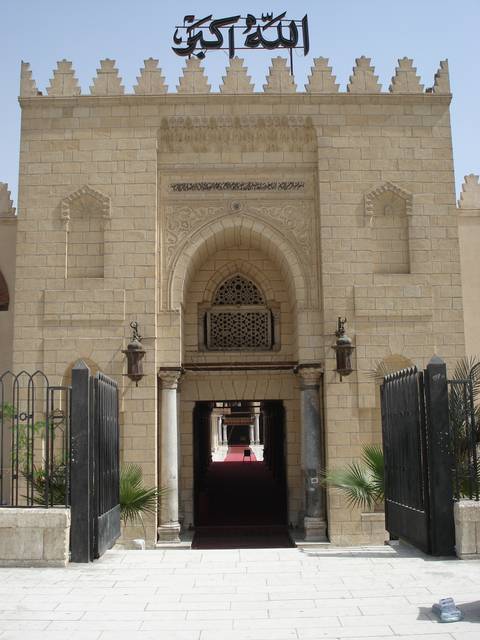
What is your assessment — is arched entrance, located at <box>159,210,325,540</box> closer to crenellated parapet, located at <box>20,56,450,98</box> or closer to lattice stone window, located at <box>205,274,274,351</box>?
lattice stone window, located at <box>205,274,274,351</box>

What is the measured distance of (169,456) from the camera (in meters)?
12.9

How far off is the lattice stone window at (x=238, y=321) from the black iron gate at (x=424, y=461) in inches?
250

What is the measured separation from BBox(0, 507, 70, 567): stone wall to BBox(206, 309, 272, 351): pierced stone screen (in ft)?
25.1

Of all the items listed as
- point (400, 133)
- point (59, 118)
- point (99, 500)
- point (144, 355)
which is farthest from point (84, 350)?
point (400, 133)

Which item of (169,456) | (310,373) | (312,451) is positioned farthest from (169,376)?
(312,451)

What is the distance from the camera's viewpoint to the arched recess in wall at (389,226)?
43.4 ft

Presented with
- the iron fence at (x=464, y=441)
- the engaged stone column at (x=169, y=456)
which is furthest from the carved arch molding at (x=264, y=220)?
the iron fence at (x=464, y=441)

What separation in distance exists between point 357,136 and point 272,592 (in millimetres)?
9314

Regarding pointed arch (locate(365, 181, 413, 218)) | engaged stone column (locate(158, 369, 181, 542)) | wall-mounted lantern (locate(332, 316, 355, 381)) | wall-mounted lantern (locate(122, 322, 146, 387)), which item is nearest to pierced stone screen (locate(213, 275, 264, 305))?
engaged stone column (locate(158, 369, 181, 542))

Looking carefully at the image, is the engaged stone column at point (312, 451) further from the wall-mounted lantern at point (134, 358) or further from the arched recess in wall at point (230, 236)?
the wall-mounted lantern at point (134, 358)

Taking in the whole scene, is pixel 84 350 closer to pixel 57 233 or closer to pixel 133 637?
pixel 57 233

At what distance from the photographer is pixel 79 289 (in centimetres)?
1293

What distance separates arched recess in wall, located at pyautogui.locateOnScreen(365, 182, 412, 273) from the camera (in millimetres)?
13219

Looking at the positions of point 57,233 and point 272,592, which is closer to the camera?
point 272,592
